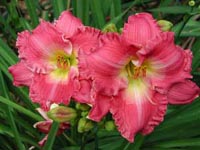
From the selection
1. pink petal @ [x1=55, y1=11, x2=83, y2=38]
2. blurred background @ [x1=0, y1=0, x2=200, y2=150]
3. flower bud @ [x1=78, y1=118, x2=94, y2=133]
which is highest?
pink petal @ [x1=55, y1=11, x2=83, y2=38]

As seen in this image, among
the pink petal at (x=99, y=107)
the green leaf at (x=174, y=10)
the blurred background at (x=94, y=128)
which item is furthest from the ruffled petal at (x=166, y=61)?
the green leaf at (x=174, y=10)

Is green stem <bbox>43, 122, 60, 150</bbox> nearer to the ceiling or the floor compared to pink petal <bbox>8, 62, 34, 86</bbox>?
nearer to the floor

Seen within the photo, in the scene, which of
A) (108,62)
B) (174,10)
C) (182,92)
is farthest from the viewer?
(174,10)

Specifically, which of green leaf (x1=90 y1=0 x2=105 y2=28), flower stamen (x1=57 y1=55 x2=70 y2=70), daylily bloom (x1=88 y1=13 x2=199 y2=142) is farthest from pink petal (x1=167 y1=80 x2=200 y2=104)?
green leaf (x1=90 y1=0 x2=105 y2=28)

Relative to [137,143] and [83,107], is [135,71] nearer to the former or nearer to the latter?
[83,107]

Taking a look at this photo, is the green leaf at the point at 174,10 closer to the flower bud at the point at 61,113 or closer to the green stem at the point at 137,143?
the green stem at the point at 137,143

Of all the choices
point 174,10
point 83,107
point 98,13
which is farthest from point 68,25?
point 174,10

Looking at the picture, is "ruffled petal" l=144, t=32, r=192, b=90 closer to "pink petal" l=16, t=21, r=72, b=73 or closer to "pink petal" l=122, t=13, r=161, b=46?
"pink petal" l=122, t=13, r=161, b=46
